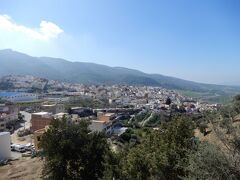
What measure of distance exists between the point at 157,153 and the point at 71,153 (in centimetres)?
565

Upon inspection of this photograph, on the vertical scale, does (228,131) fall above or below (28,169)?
above

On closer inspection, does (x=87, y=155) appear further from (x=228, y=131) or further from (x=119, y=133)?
(x=119, y=133)

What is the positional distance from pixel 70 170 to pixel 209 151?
8977 mm

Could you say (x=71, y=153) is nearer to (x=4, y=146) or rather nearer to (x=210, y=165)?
(x=210, y=165)

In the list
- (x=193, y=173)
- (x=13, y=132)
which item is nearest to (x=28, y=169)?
(x=193, y=173)

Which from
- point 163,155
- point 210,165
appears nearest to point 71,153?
point 163,155

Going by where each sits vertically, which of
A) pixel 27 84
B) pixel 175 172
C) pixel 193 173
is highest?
pixel 193 173

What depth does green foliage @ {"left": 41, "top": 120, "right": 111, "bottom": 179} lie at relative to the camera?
566 inches

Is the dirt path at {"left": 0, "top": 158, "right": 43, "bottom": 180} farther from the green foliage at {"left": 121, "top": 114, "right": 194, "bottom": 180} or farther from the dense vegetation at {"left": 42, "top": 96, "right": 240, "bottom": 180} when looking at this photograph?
the green foliage at {"left": 121, "top": 114, "right": 194, "bottom": 180}

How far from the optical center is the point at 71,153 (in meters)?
14.7

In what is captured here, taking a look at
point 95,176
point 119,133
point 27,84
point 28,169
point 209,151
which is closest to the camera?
point 209,151

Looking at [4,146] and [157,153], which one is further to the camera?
[4,146]

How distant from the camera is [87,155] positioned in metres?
14.5

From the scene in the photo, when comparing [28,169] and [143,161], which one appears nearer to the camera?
[143,161]
